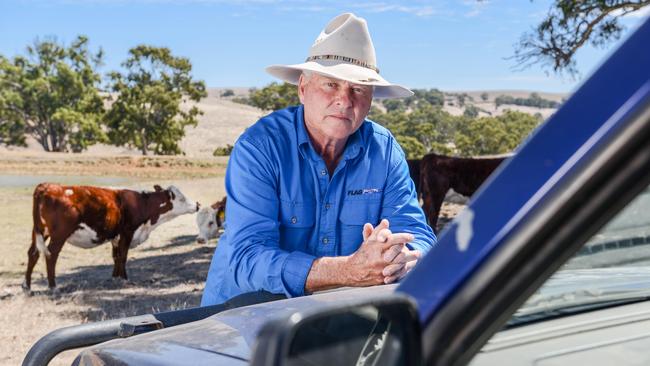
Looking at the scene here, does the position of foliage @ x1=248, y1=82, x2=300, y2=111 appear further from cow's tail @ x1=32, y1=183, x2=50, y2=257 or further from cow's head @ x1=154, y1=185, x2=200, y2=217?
cow's tail @ x1=32, y1=183, x2=50, y2=257

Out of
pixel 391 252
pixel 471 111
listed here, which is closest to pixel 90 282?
pixel 391 252

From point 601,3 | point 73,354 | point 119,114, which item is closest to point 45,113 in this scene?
point 119,114

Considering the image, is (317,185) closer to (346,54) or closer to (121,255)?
(346,54)

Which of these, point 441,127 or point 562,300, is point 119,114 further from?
point 562,300

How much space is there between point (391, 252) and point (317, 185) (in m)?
0.59

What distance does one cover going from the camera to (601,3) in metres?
12.9

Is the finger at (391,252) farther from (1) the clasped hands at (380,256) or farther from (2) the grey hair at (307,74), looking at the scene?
(2) the grey hair at (307,74)

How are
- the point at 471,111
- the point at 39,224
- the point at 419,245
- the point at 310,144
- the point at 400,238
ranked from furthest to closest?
1. the point at 471,111
2. the point at 39,224
3. the point at 310,144
4. the point at 419,245
5. the point at 400,238

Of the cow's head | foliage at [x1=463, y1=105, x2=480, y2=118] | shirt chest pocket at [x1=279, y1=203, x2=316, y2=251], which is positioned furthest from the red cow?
foliage at [x1=463, y1=105, x2=480, y2=118]

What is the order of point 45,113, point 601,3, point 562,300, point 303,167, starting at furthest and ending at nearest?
point 45,113 < point 601,3 < point 303,167 < point 562,300

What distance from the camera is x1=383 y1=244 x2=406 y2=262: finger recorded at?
218 centimetres

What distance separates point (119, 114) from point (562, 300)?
53451mm

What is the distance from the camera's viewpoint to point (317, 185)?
2713 millimetres

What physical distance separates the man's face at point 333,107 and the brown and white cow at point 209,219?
10500 mm
